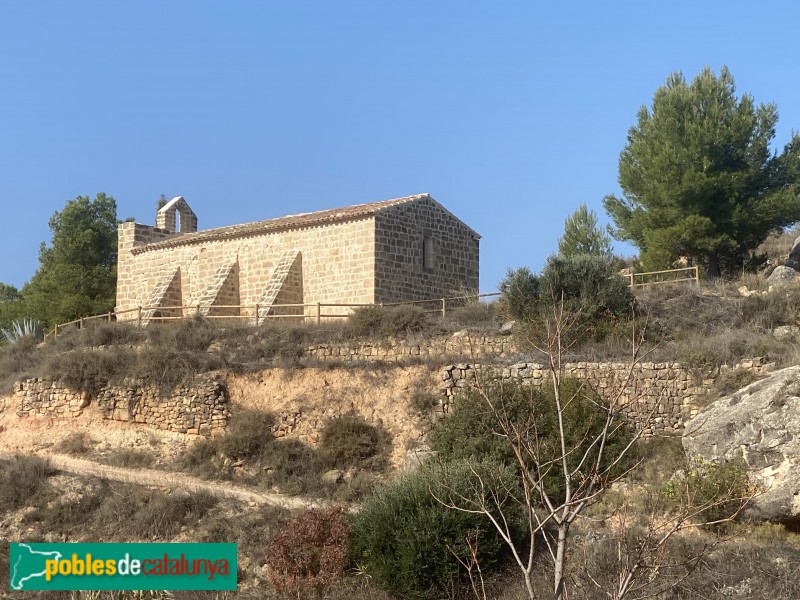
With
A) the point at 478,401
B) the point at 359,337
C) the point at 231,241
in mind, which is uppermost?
the point at 231,241

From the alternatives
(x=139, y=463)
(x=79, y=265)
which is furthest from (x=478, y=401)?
(x=79, y=265)

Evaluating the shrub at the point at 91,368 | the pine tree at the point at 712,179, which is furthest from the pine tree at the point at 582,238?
the shrub at the point at 91,368

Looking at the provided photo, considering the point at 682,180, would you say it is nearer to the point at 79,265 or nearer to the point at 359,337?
the point at 359,337

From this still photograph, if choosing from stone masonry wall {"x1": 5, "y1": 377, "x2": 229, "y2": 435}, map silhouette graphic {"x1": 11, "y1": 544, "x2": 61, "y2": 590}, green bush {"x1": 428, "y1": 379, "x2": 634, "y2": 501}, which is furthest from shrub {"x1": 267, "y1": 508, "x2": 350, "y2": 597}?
stone masonry wall {"x1": 5, "y1": 377, "x2": 229, "y2": 435}

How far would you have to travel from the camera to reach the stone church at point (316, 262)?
28.3m

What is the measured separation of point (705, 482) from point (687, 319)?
27.2 ft

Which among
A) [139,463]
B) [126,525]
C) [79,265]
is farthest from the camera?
[79,265]

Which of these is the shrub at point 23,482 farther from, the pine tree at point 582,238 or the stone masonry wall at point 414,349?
the pine tree at point 582,238

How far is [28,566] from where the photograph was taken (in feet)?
54.5

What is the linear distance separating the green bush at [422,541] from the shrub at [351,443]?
4.62 metres

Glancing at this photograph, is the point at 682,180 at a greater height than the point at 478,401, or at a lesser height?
greater

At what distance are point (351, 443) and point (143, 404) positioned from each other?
5.92 metres

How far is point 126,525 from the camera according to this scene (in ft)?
59.9

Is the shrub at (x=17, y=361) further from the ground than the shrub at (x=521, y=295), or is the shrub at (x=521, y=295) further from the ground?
the shrub at (x=521, y=295)
